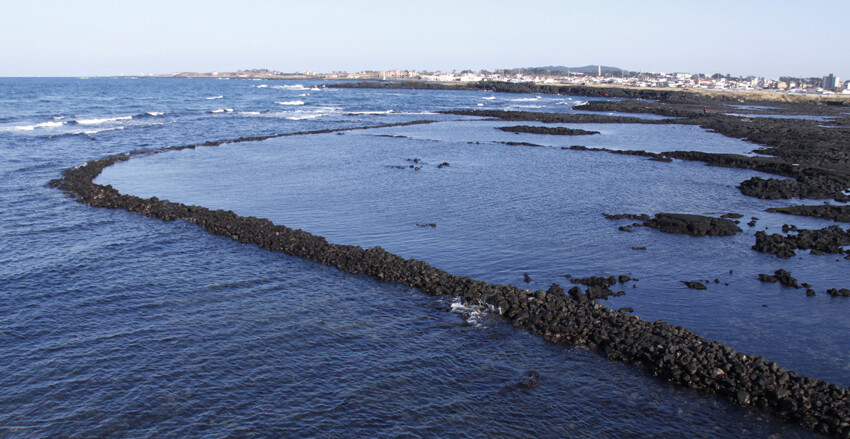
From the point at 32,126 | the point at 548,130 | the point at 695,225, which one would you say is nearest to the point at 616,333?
the point at 695,225

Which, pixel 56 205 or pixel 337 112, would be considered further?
pixel 337 112

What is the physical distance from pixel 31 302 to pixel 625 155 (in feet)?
165

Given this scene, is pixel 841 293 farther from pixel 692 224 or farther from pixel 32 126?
pixel 32 126

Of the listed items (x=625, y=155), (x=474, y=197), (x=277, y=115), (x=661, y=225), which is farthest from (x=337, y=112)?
(x=661, y=225)

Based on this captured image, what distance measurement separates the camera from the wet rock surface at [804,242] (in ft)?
83.1

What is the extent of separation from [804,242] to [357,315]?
2154cm

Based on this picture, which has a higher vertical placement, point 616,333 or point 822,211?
point 822,211

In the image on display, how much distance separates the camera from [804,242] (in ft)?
86.3

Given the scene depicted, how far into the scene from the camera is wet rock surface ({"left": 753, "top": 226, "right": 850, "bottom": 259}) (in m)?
25.3

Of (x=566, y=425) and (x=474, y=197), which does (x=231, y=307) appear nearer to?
(x=566, y=425)

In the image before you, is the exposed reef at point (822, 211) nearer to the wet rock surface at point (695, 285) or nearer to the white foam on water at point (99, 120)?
the wet rock surface at point (695, 285)

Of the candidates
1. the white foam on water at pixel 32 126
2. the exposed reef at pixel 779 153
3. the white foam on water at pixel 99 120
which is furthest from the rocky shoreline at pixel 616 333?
the white foam on water at pixel 99 120

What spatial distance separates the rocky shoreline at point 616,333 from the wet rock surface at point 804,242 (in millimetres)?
11916

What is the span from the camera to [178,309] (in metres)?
18.2
